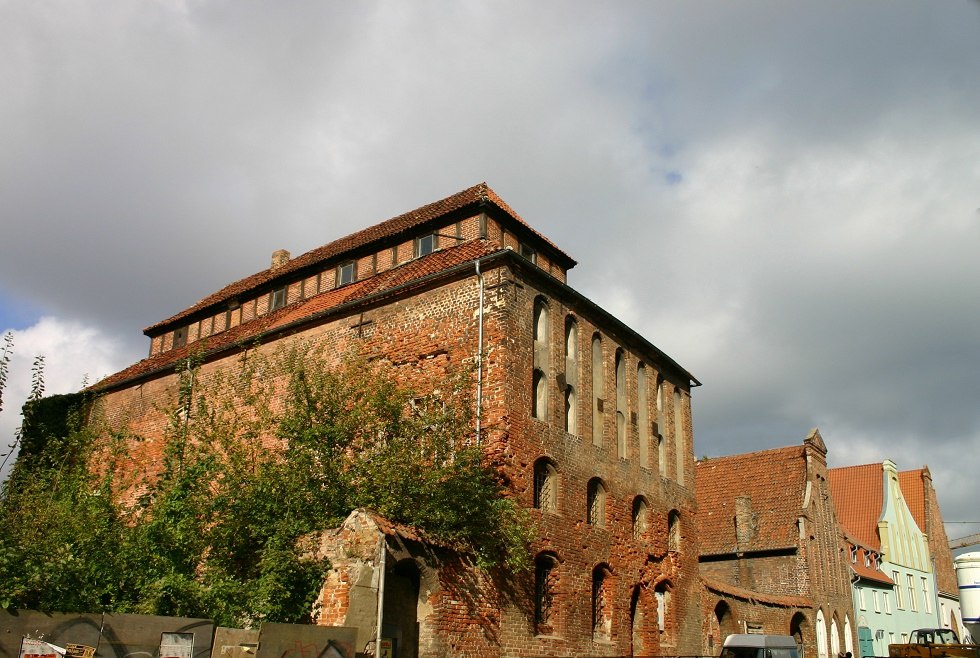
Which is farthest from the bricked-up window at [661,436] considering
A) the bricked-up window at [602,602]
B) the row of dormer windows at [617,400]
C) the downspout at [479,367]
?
the downspout at [479,367]

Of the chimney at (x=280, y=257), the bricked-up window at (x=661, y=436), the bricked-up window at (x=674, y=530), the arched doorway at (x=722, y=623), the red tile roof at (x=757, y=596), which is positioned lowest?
the arched doorway at (x=722, y=623)

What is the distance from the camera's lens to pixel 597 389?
74.5 feet

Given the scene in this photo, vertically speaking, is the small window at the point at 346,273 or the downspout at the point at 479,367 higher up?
the small window at the point at 346,273

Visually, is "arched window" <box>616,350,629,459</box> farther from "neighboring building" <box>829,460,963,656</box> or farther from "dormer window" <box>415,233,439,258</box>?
"neighboring building" <box>829,460,963,656</box>

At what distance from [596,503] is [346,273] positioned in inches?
410

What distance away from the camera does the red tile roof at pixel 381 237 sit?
24.5 m

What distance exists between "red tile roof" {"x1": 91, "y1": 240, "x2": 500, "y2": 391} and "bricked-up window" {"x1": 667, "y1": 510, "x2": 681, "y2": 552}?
928cm

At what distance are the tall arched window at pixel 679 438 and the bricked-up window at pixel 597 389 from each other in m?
4.43

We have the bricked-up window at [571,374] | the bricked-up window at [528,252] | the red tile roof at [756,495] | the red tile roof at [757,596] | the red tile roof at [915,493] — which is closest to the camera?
the bricked-up window at [571,374]

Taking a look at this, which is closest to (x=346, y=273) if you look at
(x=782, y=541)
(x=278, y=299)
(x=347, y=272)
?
(x=347, y=272)

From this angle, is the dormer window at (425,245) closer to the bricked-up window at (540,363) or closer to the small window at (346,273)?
the small window at (346,273)

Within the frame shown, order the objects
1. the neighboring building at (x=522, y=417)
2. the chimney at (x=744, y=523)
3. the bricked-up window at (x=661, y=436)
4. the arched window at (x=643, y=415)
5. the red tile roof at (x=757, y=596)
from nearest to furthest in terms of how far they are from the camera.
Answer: the neighboring building at (x=522, y=417)
the arched window at (x=643, y=415)
the bricked-up window at (x=661, y=436)
the red tile roof at (x=757, y=596)
the chimney at (x=744, y=523)

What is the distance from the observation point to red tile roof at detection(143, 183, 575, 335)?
24.5 metres

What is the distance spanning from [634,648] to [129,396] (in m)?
18.5
